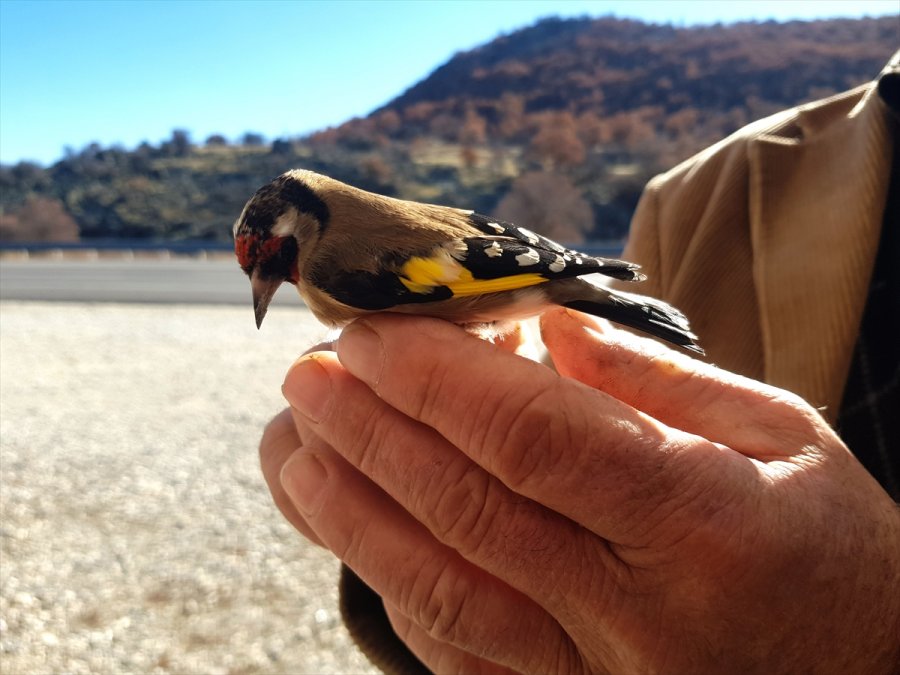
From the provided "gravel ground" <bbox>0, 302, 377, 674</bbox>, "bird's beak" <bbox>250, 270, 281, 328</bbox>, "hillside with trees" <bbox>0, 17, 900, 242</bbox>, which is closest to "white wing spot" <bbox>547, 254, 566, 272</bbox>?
"gravel ground" <bbox>0, 302, 377, 674</bbox>

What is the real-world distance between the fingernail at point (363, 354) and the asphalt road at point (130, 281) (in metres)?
11.6

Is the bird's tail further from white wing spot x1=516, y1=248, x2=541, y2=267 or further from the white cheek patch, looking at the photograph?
the white cheek patch

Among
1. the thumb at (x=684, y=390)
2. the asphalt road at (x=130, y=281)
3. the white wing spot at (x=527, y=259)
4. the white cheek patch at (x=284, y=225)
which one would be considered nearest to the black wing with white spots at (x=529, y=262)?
the white wing spot at (x=527, y=259)

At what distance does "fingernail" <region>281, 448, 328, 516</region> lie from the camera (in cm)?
148

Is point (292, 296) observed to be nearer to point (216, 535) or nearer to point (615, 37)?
point (216, 535)

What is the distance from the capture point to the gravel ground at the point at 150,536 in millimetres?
2906

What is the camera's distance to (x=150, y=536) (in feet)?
12.6

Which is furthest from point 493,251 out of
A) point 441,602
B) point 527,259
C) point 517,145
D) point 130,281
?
point 517,145

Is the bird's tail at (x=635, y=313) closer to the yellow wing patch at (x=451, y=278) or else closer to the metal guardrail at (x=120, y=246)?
the yellow wing patch at (x=451, y=278)

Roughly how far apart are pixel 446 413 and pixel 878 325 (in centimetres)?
117

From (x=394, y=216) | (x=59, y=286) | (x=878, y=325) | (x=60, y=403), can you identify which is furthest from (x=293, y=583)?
(x=59, y=286)

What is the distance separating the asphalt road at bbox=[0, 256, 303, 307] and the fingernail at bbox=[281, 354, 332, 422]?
11548mm

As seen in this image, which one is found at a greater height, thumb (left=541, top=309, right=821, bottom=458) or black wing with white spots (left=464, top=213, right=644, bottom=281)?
black wing with white spots (left=464, top=213, right=644, bottom=281)

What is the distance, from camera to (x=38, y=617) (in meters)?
3.01
